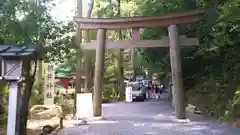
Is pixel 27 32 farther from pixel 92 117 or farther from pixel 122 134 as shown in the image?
pixel 92 117

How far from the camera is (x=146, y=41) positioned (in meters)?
11.4

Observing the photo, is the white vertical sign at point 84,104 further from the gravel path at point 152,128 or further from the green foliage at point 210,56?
the green foliage at point 210,56

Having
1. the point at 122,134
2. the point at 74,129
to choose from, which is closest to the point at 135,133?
the point at 122,134

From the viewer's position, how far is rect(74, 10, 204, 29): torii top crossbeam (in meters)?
11.0

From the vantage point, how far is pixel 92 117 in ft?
→ 36.9

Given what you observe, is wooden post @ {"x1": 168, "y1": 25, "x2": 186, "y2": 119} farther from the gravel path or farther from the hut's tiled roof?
the hut's tiled roof

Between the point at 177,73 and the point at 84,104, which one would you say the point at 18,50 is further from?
the point at 177,73

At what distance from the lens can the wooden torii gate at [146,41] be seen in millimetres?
10625

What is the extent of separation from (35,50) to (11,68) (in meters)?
0.55

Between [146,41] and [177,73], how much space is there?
1.98 metres

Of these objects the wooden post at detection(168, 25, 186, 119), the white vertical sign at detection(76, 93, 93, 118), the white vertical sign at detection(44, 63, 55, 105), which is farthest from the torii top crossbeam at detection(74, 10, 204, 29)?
the white vertical sign at detection(76, 93, 93, 118)

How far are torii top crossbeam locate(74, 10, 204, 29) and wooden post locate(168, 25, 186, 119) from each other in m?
0.38

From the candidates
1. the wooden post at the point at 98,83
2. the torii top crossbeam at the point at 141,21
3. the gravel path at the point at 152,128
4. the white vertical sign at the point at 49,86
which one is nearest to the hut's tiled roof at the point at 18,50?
the gravel path at the point at 152,128

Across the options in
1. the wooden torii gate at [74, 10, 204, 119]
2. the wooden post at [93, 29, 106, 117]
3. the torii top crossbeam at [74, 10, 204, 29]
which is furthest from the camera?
the wooden post at [93, 29, 106, 117]
